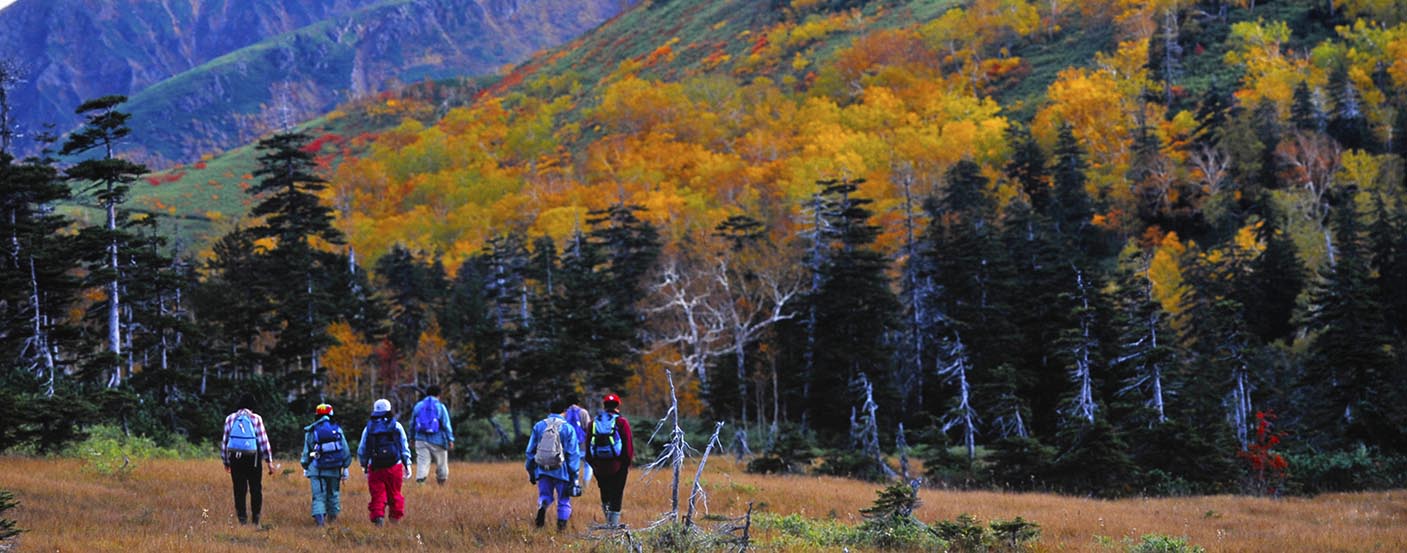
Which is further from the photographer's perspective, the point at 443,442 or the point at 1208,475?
the point at 1208,475

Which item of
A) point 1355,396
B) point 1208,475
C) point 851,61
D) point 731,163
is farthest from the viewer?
point 851,61

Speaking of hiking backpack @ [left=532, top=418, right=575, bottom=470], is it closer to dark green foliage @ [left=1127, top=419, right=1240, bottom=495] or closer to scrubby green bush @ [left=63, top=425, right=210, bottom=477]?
scrubby green bush @ [left=63, top=425, right=210, bottom=477]

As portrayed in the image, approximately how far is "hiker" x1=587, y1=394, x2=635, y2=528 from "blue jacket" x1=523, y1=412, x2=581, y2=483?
369 millimetres

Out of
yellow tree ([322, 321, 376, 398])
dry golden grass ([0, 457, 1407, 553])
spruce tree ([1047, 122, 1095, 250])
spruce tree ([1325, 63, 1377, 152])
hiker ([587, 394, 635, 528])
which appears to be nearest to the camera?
dry golden grass ([0, 457, 1407, 553])

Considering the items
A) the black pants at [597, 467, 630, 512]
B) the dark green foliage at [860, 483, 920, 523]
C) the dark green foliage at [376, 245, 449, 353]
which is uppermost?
the dark green foliage at [376, 245, 449, 353]

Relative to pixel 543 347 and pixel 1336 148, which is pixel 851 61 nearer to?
pixel 1336 148

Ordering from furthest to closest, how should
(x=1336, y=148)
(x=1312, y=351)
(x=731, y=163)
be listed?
(x=731, y=163) < (x=1336, y=148) < (x=1312, y=351)

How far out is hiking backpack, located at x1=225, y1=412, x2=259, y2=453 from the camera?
1289cm

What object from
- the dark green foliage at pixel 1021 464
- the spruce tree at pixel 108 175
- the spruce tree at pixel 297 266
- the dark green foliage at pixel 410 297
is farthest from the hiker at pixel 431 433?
the dark green foliage at pixel 410 297

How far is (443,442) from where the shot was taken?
17.4 m

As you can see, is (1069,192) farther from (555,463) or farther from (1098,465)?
(555,463)

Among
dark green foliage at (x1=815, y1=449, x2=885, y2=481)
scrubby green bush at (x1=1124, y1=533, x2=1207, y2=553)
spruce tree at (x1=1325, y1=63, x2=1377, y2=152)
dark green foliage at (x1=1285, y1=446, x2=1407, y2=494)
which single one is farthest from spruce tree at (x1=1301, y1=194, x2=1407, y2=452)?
spruce tree at (x1=1325, y1=63, x2=1377, y2=152)

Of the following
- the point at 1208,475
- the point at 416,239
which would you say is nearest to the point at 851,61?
the point at 416,239

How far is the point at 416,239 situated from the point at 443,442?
75.8m
